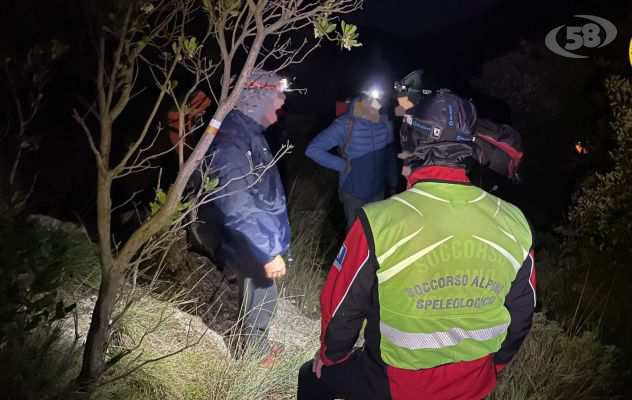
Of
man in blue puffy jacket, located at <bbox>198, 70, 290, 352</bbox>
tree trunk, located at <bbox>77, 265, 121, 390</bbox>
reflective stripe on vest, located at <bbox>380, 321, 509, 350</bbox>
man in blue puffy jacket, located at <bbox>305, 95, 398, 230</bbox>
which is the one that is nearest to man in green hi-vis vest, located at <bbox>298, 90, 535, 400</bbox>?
reflective stripe on vest, located at <bbox>380, 321, 509, 350</bbox>

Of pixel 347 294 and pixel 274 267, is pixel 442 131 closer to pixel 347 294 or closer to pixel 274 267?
pixel 347 294

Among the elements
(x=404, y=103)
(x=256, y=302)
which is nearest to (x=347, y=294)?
(x=256, y=302)

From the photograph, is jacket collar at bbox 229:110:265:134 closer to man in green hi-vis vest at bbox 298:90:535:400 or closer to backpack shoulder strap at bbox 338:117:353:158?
man in green hi-vis vest at bbox 298:90:535:400

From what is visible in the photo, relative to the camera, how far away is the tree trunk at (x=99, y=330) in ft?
7.98

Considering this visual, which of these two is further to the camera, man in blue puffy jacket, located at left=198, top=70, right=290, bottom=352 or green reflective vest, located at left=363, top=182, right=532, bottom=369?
man in blue puffy jacket, located at left=198, top=70, right=290, bottom=352

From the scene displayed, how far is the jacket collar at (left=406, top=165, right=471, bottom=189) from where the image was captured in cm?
212

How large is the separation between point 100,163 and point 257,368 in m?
1.54

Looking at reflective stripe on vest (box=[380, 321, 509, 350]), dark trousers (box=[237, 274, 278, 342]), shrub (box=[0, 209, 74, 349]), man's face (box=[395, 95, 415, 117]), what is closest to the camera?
shrub (box=[0, 209, 74, 349])

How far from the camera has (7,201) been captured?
7.18 feet

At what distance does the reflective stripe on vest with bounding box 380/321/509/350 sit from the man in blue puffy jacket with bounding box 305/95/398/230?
3261 mm

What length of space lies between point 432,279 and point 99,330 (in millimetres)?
1458

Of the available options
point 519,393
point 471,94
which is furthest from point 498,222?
point 471,94

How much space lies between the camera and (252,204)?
3217mm

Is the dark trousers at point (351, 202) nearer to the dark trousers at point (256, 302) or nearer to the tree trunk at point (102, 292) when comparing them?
the dark trousers at point (256, 302)
